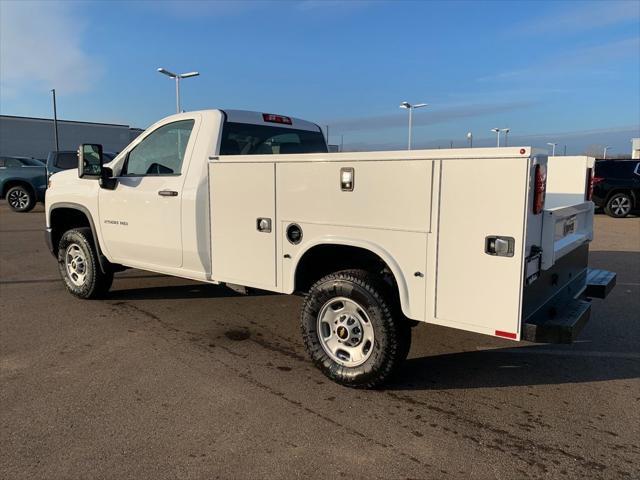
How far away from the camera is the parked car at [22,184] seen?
1758 cm

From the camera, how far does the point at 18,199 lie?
1786cm

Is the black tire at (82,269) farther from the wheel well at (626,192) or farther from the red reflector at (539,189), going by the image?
the wheel well at (626,192)

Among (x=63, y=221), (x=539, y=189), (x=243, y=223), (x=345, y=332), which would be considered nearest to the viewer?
(x=539, y=189)

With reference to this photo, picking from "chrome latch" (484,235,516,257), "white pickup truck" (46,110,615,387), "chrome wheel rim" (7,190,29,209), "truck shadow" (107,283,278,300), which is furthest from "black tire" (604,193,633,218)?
"chrome wheel rim" (7,190,29,209)

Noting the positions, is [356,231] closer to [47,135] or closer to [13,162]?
[13,162]

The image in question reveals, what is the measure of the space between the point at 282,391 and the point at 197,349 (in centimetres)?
119

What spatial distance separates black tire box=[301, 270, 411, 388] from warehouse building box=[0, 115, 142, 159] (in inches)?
2064

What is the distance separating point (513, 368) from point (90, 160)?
455 centimetres

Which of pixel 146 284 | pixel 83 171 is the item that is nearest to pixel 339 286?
pixel 83 171

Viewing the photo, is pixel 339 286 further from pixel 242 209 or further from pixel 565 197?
pixel 565 197

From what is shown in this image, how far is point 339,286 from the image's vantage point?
3848 mm

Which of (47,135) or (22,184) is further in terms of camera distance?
(47,135)

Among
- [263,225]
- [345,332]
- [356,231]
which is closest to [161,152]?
[263,225]

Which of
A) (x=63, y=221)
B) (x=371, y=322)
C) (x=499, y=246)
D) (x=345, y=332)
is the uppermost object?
(x=499, y=246)
